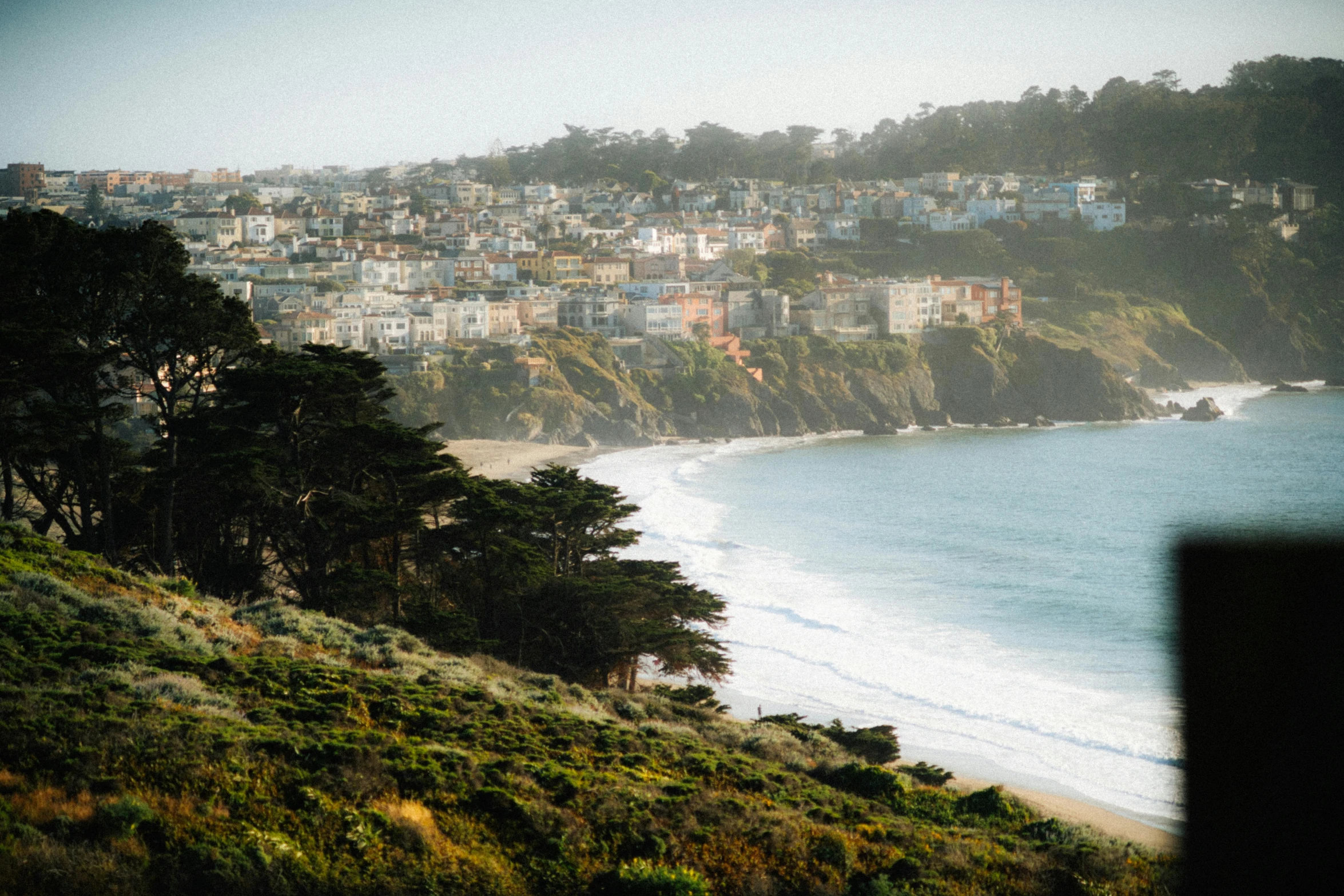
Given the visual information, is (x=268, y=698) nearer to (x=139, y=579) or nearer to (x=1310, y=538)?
A: (x=139, y=579)

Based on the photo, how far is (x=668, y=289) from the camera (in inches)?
2940

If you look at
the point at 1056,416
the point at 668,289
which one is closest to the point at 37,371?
the point at 668,289

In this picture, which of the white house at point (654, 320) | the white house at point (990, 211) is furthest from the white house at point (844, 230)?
the white house at point (654, 320)

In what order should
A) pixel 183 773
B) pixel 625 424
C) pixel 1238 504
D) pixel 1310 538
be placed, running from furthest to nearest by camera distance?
pixel 625 424 < pixel 1238 504 < pixel 1310 538 < pixel 183 773

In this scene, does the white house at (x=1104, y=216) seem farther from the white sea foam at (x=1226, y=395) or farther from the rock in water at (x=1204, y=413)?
the rock in water at (x=1204, y=413)

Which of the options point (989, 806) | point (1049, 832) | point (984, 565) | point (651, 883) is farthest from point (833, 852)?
point (984, 565)

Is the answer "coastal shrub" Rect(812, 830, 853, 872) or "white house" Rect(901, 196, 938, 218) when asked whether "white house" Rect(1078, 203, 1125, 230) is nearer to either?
"white house" Rect(901, 196, 938, 218)

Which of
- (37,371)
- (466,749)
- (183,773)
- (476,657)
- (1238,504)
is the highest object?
(37,371)

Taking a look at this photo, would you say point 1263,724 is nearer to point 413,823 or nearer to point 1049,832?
point 1049,832

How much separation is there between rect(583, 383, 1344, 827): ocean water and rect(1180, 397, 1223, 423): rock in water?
139 cm

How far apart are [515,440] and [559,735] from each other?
47.5 metres

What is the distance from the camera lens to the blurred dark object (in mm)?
12781

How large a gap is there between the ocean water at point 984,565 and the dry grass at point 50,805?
547 inches

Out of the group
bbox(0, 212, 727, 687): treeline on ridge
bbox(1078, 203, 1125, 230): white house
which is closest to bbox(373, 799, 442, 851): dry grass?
→ bbox(0, 212, 727, 687): treeline on ridge
